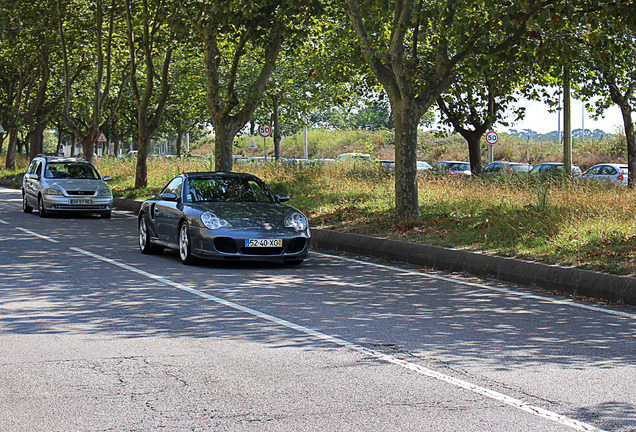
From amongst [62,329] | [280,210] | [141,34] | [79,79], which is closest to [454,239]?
[280,210]

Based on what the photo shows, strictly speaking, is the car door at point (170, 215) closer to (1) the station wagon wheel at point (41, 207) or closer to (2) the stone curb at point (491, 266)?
(2) the stone curb at point (491, 266)

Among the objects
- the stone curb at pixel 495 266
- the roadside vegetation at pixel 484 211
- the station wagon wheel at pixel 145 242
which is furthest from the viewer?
the station wagon wheel at pixel 145 242

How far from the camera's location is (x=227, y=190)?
13.4 m

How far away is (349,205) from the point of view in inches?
783

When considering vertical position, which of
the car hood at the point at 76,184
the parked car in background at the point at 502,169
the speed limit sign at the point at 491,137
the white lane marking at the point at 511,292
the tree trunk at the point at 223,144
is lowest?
the white lane marking at the point at 511,292

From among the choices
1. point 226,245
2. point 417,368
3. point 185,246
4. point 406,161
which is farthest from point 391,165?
point 417,368

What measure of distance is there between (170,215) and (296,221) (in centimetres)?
210

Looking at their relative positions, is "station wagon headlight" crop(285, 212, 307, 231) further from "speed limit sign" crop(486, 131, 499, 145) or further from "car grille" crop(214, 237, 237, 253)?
"speed limit sign" crop(486, 131, 499, 145)

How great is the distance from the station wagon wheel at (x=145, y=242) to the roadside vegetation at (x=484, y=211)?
4112 millimetres

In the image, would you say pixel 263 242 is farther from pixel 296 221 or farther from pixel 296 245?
pixel 296 221

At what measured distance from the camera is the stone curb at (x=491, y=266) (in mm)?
9852

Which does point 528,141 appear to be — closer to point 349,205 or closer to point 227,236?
point 349,205

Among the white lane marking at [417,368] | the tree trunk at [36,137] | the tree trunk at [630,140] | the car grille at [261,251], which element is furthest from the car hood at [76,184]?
the tree trunk at [36,137]

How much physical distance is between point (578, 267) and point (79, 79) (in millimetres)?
39485
